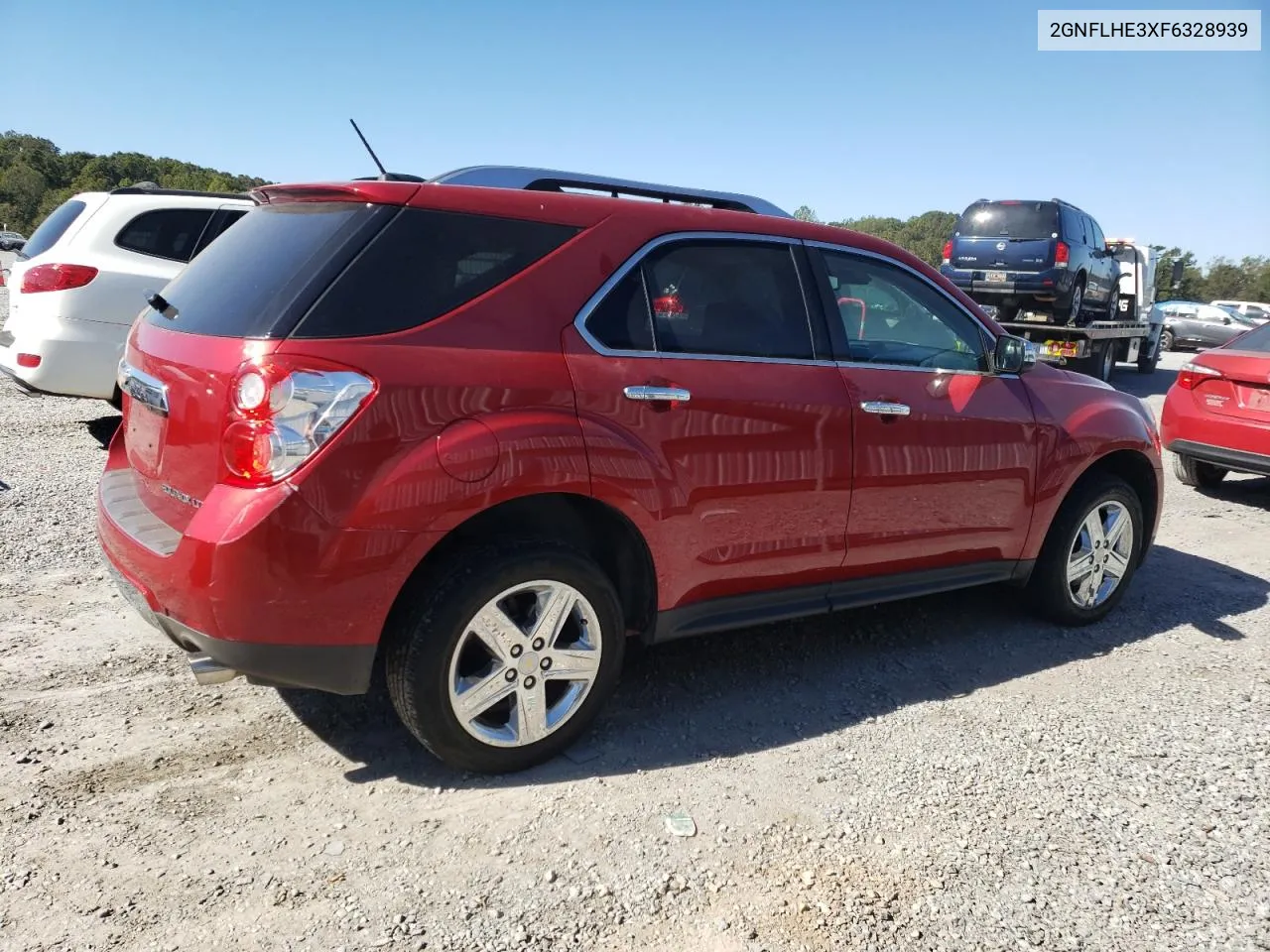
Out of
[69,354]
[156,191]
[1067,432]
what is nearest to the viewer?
[1067,432]

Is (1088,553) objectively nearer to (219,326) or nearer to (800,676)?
(800,676)

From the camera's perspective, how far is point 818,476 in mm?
3545

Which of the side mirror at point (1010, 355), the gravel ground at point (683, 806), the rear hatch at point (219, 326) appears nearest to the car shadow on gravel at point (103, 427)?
the gravel ground at point (683, 806)

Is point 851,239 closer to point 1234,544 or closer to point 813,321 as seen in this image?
point 813,321

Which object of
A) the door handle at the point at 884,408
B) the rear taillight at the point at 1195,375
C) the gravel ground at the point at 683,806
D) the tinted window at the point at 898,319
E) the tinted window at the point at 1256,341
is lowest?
the gravel ground at the point at 683,806

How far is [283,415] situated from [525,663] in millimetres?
1053

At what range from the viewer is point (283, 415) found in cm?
254

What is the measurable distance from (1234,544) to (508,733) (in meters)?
5.65

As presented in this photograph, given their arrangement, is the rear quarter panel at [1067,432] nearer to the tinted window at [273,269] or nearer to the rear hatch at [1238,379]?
the tinted window at [273,269]

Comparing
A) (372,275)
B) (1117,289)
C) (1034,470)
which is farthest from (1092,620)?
(1117,289)

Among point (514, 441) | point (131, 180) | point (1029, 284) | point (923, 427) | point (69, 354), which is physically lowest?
point (923, 427)

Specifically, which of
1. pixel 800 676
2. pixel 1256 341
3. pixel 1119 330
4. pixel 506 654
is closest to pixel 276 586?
pixel 506 654

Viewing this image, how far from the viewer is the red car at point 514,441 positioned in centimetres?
260

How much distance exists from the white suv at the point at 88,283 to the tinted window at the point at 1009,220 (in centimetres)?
1184
